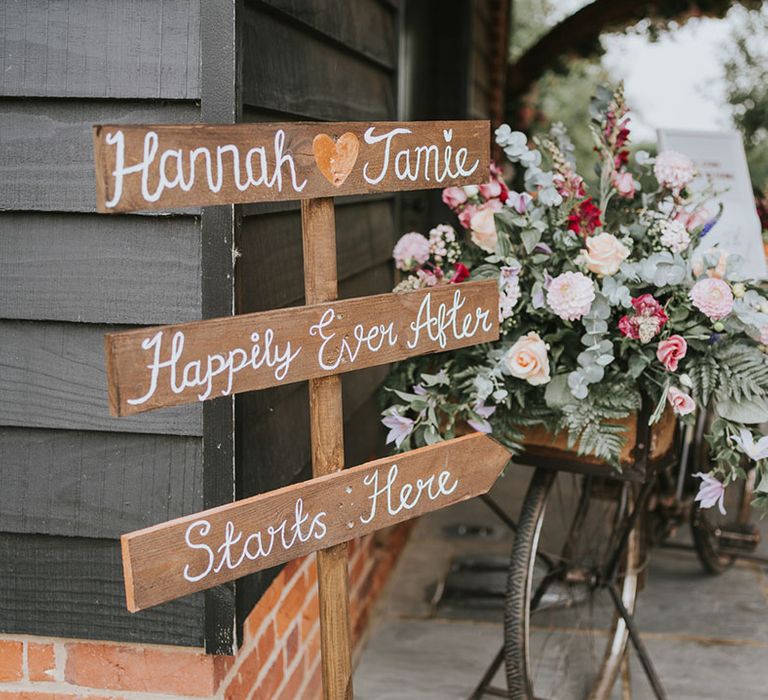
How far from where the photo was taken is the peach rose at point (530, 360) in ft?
6.13

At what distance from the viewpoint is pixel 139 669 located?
67.4 inches

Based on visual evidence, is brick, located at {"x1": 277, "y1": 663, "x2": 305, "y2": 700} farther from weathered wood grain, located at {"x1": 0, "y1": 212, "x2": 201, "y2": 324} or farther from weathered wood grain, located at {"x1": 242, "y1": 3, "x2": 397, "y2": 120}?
weathered wood grain, located at {"x1": 242, "y1": 3, "x2": 397, "y2": 120}

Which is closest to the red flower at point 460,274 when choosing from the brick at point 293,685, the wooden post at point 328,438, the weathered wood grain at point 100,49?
the wooden post at point 328,438

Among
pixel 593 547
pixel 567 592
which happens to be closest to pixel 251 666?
pixel 567 592

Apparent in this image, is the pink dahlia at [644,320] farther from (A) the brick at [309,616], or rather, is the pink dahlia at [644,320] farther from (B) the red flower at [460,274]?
(A) the brick at [309,616]

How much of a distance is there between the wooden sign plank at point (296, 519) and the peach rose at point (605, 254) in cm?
49

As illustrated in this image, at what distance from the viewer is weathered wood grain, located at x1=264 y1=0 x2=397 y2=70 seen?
1957mm

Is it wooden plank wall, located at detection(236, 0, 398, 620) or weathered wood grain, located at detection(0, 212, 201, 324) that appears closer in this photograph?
weathered wood grain, located at detection(0, 212, 201, 324)

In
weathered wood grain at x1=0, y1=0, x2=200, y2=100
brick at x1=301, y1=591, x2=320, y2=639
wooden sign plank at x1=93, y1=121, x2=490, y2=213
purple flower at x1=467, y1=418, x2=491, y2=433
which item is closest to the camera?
wooden sign plank at x1=93, y1=121, x2=490, y2=213

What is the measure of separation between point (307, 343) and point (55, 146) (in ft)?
1.97

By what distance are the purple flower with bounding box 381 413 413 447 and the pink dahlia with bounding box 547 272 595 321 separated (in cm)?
37

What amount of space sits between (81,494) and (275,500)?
51cm

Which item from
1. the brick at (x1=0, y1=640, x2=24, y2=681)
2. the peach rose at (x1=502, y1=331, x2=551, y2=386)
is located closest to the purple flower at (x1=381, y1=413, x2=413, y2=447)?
the peach rose at (x1=502, y1=331, x2=551, y2=386)

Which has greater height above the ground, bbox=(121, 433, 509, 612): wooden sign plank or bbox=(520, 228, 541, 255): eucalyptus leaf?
bbox=(520, 228, 541, 255): eucalyptus leaf
